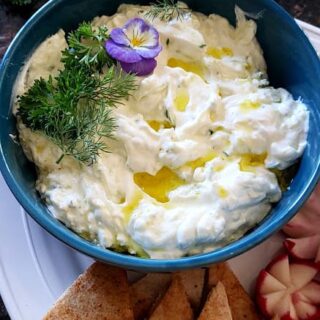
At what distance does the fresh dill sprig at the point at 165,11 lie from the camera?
5.18 ft

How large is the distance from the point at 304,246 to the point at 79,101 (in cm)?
64

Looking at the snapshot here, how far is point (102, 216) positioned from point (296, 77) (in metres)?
0.57

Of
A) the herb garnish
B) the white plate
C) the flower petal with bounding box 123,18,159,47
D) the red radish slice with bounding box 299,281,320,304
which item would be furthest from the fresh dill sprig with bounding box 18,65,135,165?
the red radish slice with bounding box 299,281,320,304

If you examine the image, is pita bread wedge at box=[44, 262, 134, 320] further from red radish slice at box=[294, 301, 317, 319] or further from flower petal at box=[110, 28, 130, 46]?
flower petal at box=[110, 28, 130, 46]

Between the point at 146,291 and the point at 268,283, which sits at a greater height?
the point at 268,283

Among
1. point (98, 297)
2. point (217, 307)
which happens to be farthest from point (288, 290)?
point (98, 297)

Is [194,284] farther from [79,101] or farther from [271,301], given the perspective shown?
[79,101]

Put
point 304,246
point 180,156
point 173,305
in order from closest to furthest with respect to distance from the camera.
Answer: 1. point 180,156
2. point 173,305
3. point 304,246

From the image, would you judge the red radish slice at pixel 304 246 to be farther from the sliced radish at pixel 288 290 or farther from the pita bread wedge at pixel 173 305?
the pita bread wedge at pixel 173 305

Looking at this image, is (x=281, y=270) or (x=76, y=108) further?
(x=281, y=270)

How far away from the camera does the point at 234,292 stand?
1567 mm

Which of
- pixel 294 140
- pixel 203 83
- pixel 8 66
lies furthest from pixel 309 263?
pixel 8 66

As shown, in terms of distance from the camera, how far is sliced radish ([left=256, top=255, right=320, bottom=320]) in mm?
1565

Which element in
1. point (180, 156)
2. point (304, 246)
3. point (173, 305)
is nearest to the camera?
point (180, 156)
